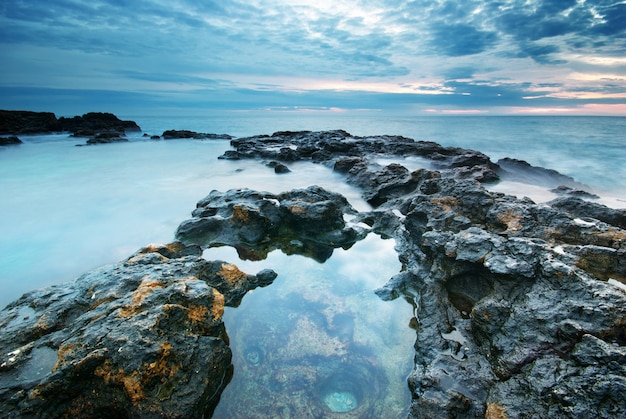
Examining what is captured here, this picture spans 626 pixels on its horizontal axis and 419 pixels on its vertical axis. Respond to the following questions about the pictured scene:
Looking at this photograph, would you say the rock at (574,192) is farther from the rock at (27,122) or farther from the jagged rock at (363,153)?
the rock at (27,122)

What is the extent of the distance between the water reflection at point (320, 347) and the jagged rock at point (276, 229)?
743 mm

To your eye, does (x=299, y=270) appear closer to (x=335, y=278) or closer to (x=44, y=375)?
(x=335, y=278)

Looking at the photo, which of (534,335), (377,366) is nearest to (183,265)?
(377,366)

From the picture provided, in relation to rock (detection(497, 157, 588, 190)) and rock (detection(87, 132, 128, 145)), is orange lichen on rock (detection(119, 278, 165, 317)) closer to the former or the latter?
rock (detection(497, 157, 588, 190))

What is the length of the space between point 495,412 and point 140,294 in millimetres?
3309

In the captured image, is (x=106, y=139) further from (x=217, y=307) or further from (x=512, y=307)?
(x=512, y=307)

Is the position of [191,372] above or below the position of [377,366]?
above

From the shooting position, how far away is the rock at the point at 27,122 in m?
27.8

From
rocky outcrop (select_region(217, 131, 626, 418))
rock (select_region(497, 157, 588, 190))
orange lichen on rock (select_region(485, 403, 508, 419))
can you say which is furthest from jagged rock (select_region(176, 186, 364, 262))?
rock (select_region(497, 157, 588, 190))

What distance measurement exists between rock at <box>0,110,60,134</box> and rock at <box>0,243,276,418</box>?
112ft

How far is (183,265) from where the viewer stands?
13.4 ft

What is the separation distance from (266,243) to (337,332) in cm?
274

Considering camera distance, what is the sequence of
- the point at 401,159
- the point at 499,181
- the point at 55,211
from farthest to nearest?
the point at 401,159, the point at 499,181, the point at 55,211

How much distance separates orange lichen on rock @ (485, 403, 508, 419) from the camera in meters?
2.36
